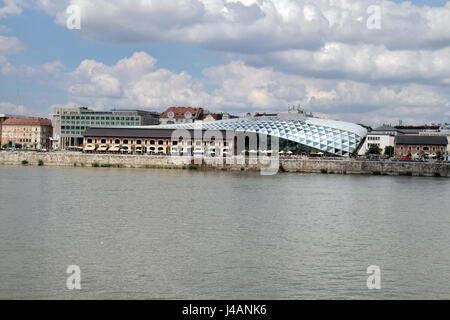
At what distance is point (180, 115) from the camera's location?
11344 cm

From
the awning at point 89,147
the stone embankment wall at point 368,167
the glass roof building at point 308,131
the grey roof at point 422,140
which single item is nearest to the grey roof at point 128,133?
the awning at point 89,147

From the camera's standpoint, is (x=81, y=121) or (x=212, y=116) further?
(x=212, y=116)

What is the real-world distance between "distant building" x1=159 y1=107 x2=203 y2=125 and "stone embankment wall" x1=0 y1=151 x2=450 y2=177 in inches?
1971

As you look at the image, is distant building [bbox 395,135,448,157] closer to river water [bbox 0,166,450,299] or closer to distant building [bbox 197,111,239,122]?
distant building [bbox 197,111,239,122]

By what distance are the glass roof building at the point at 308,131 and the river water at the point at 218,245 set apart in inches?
1307

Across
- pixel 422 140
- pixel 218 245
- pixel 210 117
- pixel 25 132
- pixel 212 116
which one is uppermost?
pixel 212 116

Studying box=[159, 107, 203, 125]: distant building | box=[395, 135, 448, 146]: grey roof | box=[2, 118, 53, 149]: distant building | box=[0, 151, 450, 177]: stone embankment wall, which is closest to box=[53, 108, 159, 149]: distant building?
box=[2, 118, 53, 149]: distant building

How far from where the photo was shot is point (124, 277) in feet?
48.1

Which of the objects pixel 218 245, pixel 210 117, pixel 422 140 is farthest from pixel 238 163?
pixel 210 117

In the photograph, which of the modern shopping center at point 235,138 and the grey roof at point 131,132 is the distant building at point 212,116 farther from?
the grey roof at point 131,132

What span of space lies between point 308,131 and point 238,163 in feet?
42.8

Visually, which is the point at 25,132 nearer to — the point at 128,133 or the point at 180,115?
the point at 180,115

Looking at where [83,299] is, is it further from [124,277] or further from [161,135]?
[161,135]

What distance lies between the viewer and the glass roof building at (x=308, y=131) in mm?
66562
